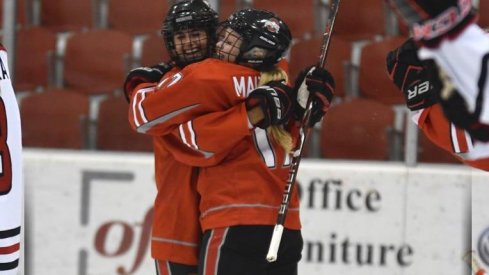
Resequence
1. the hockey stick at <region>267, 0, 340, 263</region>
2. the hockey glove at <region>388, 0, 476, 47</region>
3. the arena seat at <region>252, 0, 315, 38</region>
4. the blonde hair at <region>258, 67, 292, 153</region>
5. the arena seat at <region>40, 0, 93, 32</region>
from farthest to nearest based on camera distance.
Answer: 1. the arena seat at <region>40, 0, 93, 32</region>
2. the arena seat at <region>252, 0, 315, 38</region>
3. the blonde hair at <region>258, 67, 292, 153</region>
4. the hockey stick at <region>267, 0, 340, 263</region>
5. the hockey glove at <region>388, 0, 476, 47</region>

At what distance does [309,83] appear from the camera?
7.64 ft

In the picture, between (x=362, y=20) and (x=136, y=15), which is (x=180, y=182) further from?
(x=136, y=15)

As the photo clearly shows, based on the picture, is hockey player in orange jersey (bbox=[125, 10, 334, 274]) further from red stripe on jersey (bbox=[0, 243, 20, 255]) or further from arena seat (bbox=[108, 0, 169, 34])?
arena seat (bbox=[108, 0, 169, 34])

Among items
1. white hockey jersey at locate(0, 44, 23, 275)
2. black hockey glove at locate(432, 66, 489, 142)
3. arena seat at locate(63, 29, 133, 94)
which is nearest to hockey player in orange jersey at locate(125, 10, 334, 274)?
white hockey jersey at locate(0, 44, 23, 275)

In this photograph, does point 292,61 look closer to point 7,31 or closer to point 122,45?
point 122,45

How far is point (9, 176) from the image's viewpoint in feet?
6.93

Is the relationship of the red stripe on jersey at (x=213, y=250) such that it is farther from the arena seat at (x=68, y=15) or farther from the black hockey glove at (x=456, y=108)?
the arena seat at (x=68, y=15)

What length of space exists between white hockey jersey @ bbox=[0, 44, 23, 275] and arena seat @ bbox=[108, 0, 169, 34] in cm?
218

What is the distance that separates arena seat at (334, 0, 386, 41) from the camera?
4.00 metres

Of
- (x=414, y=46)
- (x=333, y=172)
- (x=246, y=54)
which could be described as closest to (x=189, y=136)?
(x=246, y=54)

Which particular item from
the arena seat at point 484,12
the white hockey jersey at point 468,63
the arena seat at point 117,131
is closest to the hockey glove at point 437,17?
the white hockey jersey at point 468,63

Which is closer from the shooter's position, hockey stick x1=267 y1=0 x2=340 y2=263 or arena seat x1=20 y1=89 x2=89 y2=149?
hockey stick x1=267 y1=0 x2=340 y2=263

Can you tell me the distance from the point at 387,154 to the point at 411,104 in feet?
5.16

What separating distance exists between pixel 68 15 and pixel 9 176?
245cm
